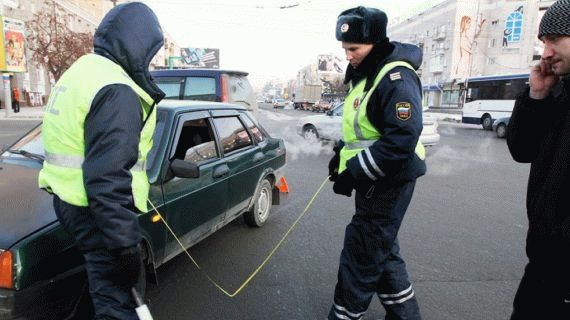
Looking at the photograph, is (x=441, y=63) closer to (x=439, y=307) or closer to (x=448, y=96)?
(x=448, y=96)

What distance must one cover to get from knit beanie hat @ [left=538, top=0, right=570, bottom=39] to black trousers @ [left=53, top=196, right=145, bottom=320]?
78.5 inches

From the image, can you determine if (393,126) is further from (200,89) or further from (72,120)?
(200,89)

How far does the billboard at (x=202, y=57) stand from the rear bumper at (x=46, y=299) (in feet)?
232

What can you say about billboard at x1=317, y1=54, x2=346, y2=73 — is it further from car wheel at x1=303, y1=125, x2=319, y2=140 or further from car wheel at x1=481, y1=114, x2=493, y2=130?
car wheel at x1=303, y1=125, x2=319, y2=140

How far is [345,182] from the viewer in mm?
2381

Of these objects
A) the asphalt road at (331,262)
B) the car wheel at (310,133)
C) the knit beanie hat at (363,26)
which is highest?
the knit beanie hat at (363,26)

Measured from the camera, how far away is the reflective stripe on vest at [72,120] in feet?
5.46

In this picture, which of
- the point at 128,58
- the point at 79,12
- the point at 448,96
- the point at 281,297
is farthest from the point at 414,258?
the point at 448,96

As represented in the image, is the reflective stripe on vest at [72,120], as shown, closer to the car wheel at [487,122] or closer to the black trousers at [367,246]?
the black trousers at [367,246]

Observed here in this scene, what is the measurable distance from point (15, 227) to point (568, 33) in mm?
2707

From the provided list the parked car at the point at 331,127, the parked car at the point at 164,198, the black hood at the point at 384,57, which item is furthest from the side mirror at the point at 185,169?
the parked car at the point at 331,127

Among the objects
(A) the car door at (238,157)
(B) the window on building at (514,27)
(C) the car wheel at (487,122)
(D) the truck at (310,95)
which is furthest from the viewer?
(D) the truck at (310,95)

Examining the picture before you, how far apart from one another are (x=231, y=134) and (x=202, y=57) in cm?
7049

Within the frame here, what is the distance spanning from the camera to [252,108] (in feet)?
35.8
